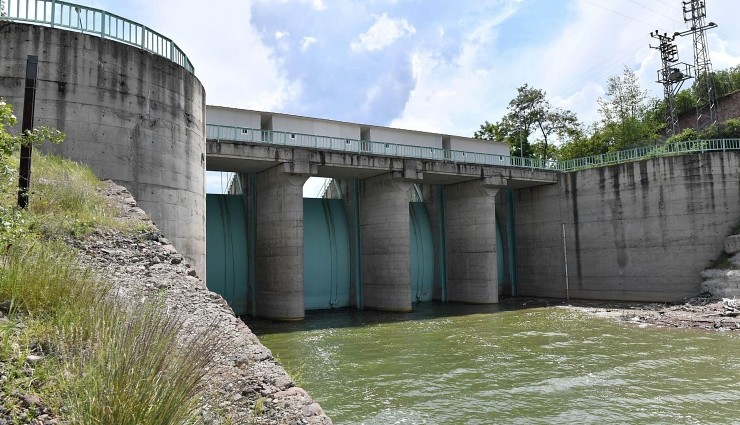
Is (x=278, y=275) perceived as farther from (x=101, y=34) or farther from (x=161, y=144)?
(x=101, y=34)

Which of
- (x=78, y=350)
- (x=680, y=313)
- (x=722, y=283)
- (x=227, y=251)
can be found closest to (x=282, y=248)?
(x=227, y=251)

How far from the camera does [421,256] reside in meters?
33.9

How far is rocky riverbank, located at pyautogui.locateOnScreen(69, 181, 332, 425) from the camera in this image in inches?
208

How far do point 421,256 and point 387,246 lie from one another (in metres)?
6.41

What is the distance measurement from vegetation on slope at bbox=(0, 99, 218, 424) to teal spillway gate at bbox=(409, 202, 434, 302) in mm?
27612

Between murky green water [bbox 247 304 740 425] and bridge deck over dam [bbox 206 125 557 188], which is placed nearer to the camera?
murky green water [bbox 247 304 740 425]

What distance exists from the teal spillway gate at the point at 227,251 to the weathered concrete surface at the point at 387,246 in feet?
22.6

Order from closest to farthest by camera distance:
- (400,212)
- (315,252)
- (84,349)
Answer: (84,349), (400,212), (315,252)

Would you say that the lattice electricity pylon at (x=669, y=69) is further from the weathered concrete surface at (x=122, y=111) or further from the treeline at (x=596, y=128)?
the weathered concrete surface at (x=122, y=111)

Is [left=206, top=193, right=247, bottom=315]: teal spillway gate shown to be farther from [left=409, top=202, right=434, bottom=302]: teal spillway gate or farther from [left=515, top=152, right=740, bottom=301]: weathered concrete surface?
[left=515, top=152, right=740, bottom=301]: weathered concrete surface

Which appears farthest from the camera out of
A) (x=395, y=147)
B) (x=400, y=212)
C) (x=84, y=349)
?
(x=395, y=147)

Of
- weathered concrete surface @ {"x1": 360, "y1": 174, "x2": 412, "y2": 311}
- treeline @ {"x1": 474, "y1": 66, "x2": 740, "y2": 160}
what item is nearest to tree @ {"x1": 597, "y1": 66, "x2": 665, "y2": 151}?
treeline @ {"x1": 474, "y1": 66, "x2": 740, "y2": 160}

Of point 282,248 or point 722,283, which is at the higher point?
point 282,248

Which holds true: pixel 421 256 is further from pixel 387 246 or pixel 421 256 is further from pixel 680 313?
pixel 680 313
